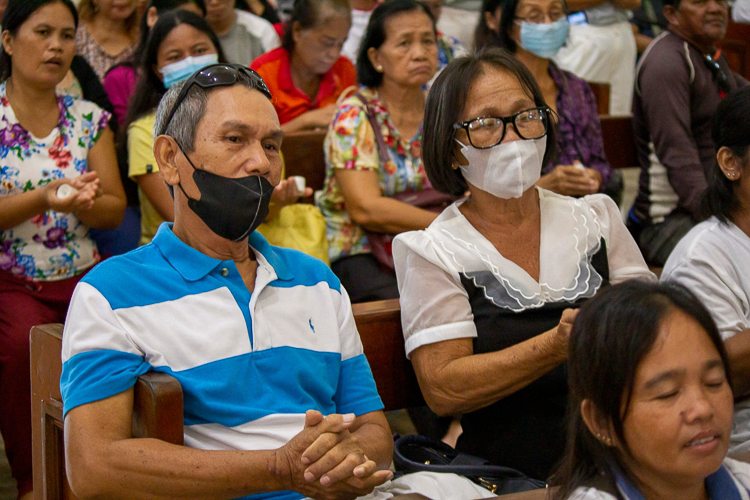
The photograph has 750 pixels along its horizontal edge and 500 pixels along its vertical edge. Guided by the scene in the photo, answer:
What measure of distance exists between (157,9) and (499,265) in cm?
221

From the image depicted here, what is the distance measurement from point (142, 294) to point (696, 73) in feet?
8.47

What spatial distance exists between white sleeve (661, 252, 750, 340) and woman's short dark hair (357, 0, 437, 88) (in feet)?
5.13

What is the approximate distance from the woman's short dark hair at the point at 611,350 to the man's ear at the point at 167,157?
0.89m

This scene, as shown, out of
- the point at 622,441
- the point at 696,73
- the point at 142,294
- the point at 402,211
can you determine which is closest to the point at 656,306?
the point at 622,441

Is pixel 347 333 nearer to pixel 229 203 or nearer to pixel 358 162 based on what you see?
pixel 229 203

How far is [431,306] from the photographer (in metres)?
1.84

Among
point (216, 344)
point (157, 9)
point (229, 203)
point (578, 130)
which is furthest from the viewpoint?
point (157, 9)

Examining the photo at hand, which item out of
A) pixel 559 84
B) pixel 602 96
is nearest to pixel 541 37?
pixel 559 84

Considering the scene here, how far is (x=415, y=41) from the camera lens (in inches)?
122

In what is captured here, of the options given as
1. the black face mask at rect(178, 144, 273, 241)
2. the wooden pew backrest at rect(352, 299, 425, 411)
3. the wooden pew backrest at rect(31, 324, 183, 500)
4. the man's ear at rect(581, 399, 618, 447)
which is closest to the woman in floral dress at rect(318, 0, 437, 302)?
the wooden pew backrest at rect(352, 299, 425, 411)

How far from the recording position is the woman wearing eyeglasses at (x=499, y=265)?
1827 millimetres

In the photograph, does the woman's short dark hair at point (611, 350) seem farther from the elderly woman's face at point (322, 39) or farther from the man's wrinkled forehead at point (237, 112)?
the elderly woman's face at point (322, 39)

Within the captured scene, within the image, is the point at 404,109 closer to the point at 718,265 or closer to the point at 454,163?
the point at 454,163

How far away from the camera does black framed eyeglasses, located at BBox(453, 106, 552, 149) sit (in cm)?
199
